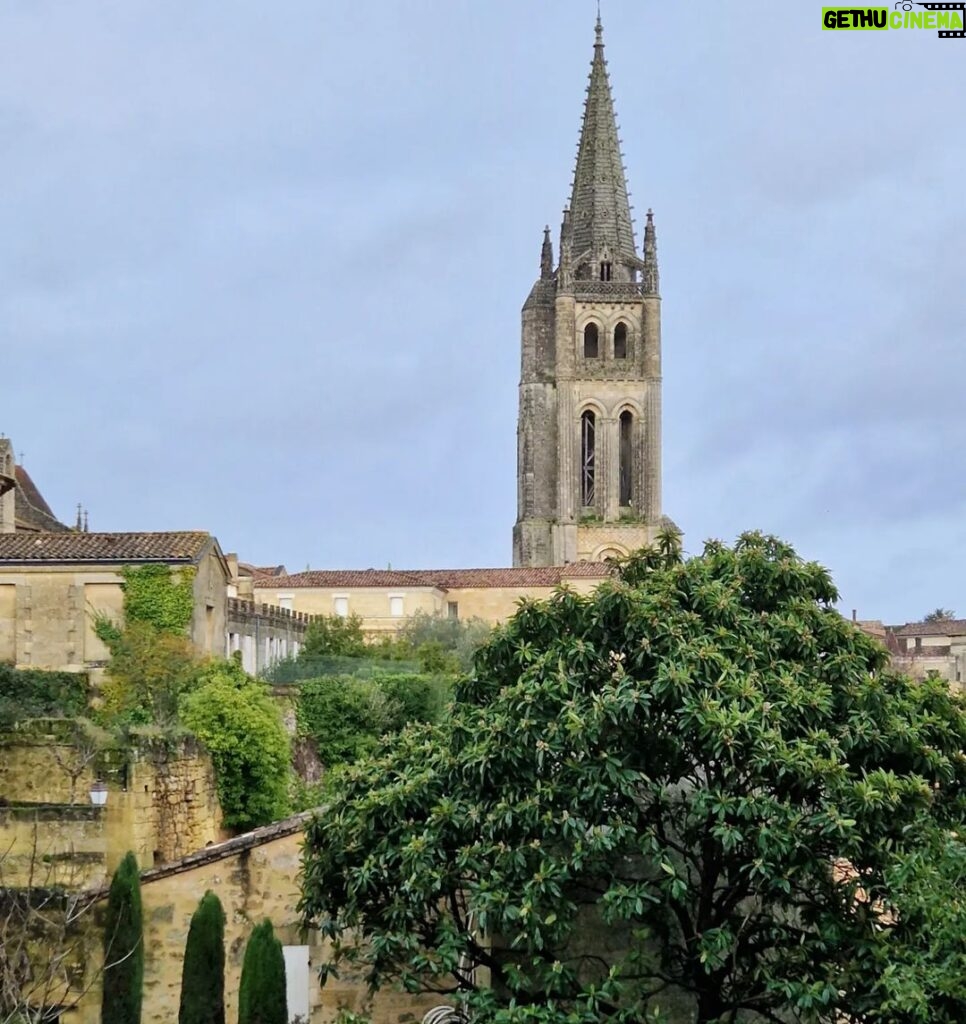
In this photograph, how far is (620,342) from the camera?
10056cm

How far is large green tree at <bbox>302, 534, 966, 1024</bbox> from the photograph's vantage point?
14523 millimetres

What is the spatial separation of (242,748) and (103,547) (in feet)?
28.7

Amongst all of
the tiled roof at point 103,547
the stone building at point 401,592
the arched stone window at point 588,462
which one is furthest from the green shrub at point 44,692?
the arched stone window at point 588,462

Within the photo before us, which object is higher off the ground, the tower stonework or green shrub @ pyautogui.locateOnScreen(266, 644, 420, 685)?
the tower stonework

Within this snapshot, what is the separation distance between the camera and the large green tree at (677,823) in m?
14.5

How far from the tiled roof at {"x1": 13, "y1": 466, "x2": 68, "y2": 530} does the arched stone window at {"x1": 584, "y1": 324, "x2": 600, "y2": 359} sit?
4500 centimetres

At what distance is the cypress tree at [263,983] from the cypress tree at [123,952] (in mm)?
1503

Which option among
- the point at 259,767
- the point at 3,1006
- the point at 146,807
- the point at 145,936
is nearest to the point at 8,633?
the point at 259,767

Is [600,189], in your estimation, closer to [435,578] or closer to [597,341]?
[597,341]

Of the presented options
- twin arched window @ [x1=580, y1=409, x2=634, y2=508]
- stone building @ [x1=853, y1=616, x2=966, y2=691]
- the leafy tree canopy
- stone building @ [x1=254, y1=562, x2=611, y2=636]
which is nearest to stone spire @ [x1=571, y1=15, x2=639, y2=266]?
twin arched window @ [x1=580, y1=409, x2=634, y2=508]

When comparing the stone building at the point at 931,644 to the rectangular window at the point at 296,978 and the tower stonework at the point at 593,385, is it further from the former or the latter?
the rectangular window at the point at 296,978

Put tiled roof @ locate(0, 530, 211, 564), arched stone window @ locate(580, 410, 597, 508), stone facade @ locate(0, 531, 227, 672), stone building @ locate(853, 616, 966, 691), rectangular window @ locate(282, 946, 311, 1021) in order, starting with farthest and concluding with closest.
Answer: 1. arched stone window @ locate(580, 410, 597, 508)
2. stone building @ locate(853, 616, 966, 691)
3. tiled roof @ locate(0, 530, 211, 564)
4. stone facade @ locate(0, 531, 227, 672)
5. rectangular window @ locate(282, 946, 311, 1021)

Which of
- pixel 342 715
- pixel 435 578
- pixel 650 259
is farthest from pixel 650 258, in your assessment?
pixel 342 715

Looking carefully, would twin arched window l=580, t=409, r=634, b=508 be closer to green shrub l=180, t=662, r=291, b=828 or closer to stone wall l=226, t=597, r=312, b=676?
stone wall l=226, t=597, r=312, b=676
